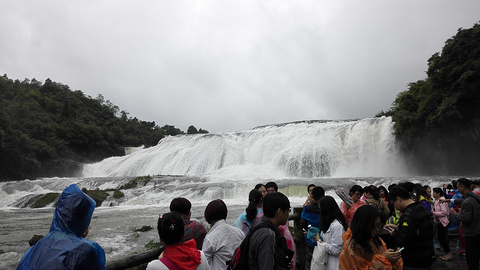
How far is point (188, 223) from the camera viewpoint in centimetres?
326

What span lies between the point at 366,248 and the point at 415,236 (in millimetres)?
955

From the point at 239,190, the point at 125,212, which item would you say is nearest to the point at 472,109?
the point at 239,190

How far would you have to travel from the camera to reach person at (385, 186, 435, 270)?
10.1ft

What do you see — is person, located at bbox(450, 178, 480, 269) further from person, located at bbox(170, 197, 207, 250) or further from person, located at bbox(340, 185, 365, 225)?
person, located at bbox(170, 197, 207, 250)

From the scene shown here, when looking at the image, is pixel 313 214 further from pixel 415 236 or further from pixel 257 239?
pixel 257 239

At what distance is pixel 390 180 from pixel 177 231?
17777 mm

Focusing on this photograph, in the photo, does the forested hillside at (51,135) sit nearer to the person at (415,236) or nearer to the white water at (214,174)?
the white water at (214,174)

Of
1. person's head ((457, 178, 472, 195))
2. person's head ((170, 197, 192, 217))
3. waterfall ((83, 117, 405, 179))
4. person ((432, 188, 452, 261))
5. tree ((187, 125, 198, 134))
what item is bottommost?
person ((432, 188, 452, 261))

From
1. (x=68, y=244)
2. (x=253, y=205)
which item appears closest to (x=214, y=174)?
(x=253, y=205)

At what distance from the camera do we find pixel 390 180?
17531mm

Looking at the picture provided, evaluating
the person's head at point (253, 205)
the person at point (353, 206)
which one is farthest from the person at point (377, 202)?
the person's head at point (253, 205)

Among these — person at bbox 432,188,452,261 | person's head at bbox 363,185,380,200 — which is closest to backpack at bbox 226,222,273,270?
person's head at bbox 363,185,380,200

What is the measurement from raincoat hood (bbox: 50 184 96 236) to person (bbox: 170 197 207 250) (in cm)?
122

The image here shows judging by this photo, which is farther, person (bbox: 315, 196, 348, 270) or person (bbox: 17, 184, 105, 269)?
person (bbox: 315, 196, 348, 270)
